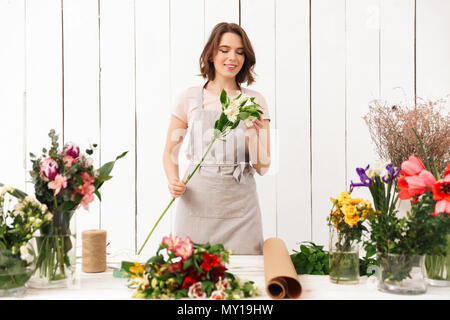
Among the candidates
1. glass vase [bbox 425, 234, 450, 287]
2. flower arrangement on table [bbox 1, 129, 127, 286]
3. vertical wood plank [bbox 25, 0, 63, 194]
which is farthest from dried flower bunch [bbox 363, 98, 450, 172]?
vertical wood plank [bbox 25, 0, 63, 194]

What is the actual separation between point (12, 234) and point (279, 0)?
2477 millimetres

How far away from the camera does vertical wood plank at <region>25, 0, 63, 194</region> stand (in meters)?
3.01

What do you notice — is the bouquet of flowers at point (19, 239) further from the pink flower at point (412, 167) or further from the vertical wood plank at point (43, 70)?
the vertical wood plank at point (43, 70)

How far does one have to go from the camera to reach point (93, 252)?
1.37 meters

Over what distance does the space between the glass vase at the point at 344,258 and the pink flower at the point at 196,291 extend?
0.41 m

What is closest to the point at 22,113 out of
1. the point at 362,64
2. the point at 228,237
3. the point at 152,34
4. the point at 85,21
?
the point at 85,21

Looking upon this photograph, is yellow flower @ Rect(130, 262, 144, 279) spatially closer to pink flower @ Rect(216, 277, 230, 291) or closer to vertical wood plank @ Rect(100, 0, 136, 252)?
pink flower @ Rect(216, 277, 230, 291)

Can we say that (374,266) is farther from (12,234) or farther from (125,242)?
(125,242)

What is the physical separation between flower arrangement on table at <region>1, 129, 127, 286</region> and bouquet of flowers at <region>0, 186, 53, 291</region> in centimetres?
4

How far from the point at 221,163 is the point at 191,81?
975 mm

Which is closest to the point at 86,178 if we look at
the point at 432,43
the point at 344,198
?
the point at 344,198

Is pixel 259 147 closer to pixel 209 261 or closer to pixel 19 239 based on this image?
pixel 209 261

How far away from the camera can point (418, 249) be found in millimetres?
1035
